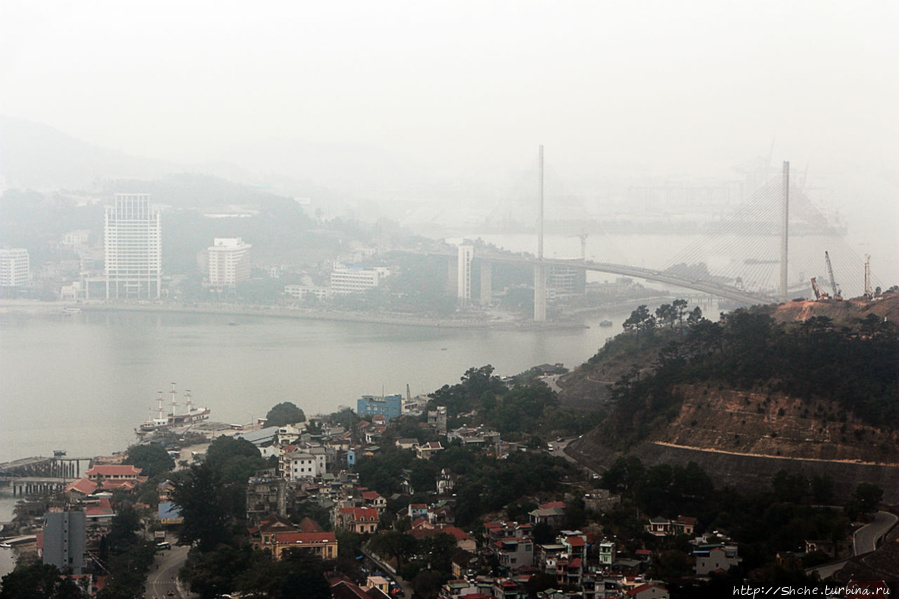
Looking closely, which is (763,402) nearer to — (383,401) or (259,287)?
(383,401)

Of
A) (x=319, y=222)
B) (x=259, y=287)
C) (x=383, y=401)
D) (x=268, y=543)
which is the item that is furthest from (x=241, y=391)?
(x=319, y=222)

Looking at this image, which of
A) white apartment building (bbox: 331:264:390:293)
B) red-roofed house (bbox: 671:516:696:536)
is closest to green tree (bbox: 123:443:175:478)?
red-roofed house (bbox: 671:516:696:536)

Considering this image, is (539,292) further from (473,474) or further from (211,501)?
(211,501)

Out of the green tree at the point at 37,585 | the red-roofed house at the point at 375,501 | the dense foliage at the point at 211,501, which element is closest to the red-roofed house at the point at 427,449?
the red-roofed house at the point at 375,501

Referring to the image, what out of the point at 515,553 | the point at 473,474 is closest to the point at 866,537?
the point at 515,553

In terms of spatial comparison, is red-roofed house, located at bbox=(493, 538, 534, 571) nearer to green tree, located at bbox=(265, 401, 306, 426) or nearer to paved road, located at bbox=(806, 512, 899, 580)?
paved road, located at bbox=(806, 512, 899, 580)

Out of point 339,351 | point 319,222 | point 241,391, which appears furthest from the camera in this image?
point 319,222
